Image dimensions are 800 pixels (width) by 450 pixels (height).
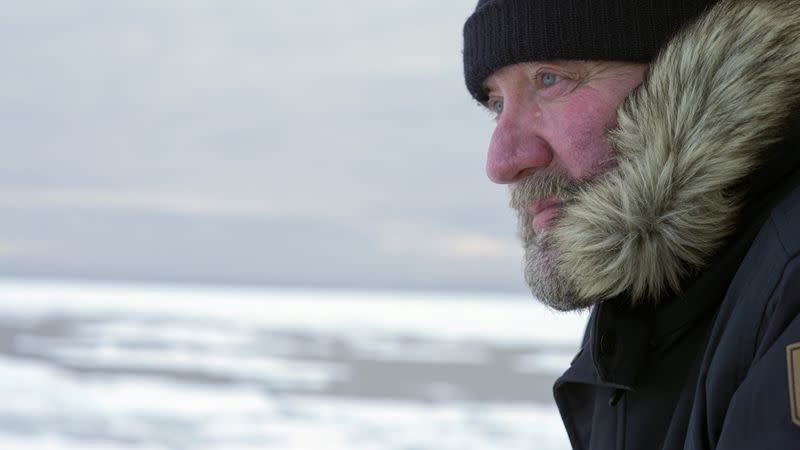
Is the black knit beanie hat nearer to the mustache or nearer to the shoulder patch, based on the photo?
the mustache

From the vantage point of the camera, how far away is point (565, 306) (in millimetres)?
1584

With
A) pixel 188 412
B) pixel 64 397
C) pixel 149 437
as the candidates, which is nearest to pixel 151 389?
pixel 64 397

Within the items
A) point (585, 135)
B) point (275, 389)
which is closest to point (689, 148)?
point (585, 135)

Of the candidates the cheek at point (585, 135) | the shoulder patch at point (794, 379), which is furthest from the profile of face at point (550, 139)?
the shoulder patch at point (794, 379)

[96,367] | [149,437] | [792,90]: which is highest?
[96,367]

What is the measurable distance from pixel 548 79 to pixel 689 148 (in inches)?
14.3

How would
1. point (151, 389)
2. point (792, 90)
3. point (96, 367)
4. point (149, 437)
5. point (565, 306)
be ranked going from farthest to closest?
point (96, 367)
point (151, 389)
point (149, 437)
point (565, 306)
point (792, 90)

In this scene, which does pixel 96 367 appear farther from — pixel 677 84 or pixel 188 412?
pixel 677 84

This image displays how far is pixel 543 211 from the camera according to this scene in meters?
1.63

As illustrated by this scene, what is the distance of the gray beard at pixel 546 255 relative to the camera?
1.56 meters

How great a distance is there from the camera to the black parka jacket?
133 centimetres

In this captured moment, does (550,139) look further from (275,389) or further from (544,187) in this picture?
→ (275,389)

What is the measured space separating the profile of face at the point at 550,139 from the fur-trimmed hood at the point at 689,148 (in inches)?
3.4

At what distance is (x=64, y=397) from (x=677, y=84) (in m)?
10.1
